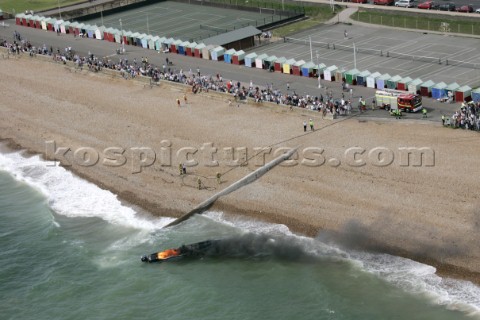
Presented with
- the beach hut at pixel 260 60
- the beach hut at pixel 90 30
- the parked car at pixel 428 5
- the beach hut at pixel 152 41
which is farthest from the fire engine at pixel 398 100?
the beach hut at pixel 90 30

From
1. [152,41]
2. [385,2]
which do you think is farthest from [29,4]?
[385,2]

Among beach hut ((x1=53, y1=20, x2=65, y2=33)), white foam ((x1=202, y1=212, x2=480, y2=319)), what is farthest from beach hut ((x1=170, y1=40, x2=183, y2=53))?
white foam ((x1=202, y1=212, x2=480, y2=319))

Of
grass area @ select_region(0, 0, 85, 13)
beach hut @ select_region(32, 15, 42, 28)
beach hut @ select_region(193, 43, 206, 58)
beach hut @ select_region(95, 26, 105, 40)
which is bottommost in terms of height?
beach hut @ select_region(193, 43, 206, 58)

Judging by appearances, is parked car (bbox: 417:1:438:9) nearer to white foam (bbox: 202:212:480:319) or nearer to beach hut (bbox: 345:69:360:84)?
beach hut (bbox: 345:69:360:84)

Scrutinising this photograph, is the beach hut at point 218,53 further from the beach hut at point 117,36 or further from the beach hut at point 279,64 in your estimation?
the beach hut at point 117,36

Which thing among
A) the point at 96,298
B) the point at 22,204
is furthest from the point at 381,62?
the point at 96,298

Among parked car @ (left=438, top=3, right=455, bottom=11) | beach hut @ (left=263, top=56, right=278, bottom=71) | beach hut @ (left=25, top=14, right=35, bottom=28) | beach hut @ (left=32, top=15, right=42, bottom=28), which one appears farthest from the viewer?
beach hut @ (left=25, top=14, right=35, bottom=28)

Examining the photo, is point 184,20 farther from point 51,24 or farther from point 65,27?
point 51,24

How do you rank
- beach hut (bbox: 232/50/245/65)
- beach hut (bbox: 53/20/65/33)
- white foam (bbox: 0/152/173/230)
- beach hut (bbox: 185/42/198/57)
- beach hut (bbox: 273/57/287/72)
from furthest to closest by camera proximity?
beach hut (bbox: 53/20/65/33), beach hut (bbox: 185/42/198/57), beach hut (bbox: 232/50/245/65), beach hut (bbox: 273/57/287/72), white foam (bbox: 0/152/173/230)
